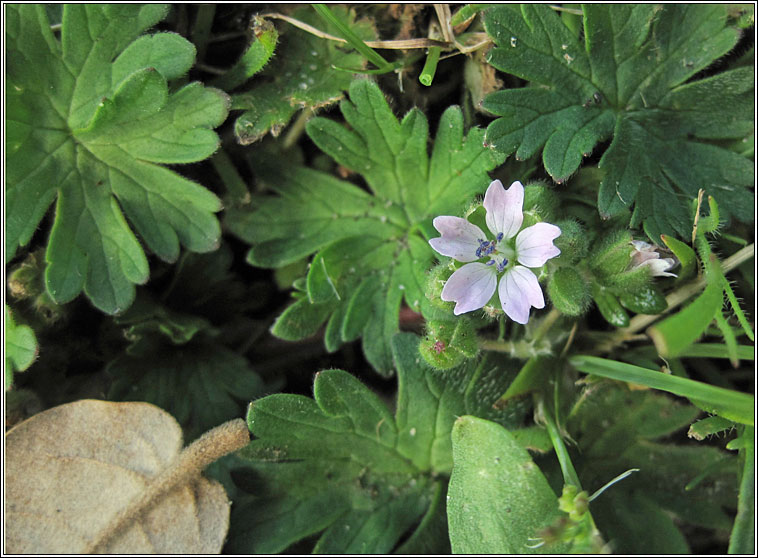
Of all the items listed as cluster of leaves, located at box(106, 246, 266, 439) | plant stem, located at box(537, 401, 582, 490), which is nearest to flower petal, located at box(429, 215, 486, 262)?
plant stem, located at box(537, 401, 582, 490)

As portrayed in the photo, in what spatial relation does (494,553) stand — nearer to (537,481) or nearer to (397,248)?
(537,481)

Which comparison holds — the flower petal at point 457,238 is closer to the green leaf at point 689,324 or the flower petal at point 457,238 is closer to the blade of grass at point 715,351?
the green leaf at point 689,324

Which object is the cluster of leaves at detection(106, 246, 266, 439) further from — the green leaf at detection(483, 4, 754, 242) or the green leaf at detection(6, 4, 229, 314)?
the green leaf at detection(483, 4, 754, 242)

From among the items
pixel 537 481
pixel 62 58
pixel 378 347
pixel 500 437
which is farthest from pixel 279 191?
pixel 537 481

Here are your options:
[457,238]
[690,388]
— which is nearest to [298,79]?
[457,238]

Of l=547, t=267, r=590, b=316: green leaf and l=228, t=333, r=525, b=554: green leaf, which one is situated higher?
l=547, t=267, r=590, b=316: green leaf

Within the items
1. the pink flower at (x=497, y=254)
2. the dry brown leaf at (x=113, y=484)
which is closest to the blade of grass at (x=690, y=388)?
the pink flower at (x=497, y=254)

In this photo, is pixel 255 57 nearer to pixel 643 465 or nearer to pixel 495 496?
pixel 495 496

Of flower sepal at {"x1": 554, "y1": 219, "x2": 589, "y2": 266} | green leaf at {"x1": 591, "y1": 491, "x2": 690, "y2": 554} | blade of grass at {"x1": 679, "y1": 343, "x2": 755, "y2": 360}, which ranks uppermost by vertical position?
flower sepal at {"x1": 554, "y1": 219, "x2": 589, "y2": 266}
